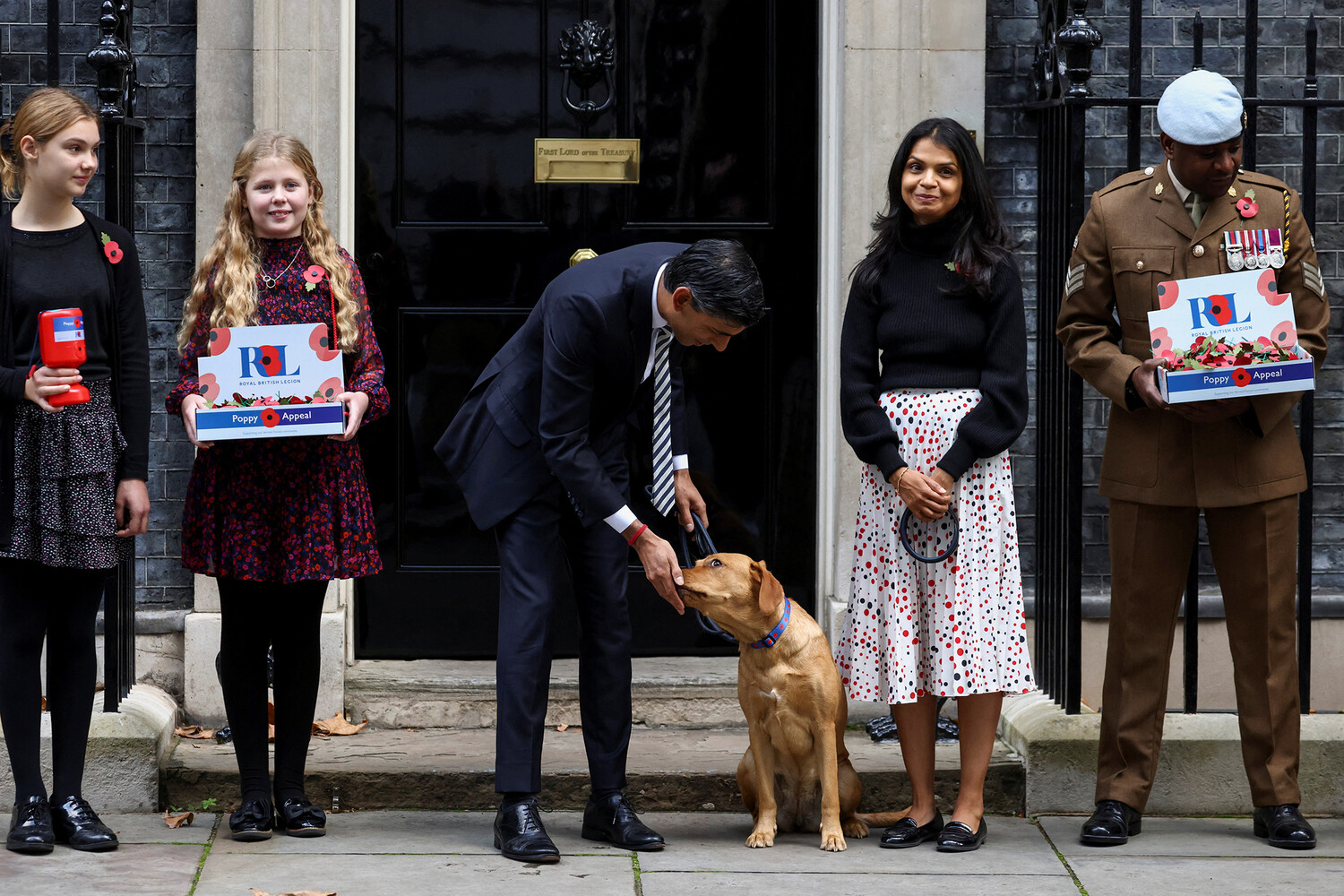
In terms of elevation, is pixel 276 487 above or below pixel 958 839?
above

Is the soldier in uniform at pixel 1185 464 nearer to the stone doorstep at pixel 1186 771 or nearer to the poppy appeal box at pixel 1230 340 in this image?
the poppy appeal box at pixel 1230 340

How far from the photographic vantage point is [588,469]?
4117mm

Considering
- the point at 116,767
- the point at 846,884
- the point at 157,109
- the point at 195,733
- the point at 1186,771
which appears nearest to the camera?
the point at 846,884

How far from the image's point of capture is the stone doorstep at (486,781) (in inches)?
191

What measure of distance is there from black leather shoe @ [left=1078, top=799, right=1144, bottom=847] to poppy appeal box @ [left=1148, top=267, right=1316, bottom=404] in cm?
123

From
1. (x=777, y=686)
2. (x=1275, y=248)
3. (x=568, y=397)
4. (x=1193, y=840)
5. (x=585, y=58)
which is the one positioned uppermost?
(x=585, y=58)

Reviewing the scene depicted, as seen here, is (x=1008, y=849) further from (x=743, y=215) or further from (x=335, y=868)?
(x=743, y=215)

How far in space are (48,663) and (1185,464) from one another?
3291 mm

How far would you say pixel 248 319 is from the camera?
4234 millimetres

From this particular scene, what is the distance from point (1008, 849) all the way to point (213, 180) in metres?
3.46

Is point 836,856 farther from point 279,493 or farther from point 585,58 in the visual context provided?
point 585,58

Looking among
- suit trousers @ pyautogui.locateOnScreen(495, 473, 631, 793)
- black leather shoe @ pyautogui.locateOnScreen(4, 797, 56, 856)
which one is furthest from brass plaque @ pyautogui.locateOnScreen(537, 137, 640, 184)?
black leather shoe @ pyautogui.locateOnScreen(4, 797, 56, 856)

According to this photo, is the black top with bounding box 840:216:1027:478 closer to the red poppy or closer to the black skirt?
the red poppy

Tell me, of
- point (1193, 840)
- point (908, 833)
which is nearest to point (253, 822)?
point (908, 833)
